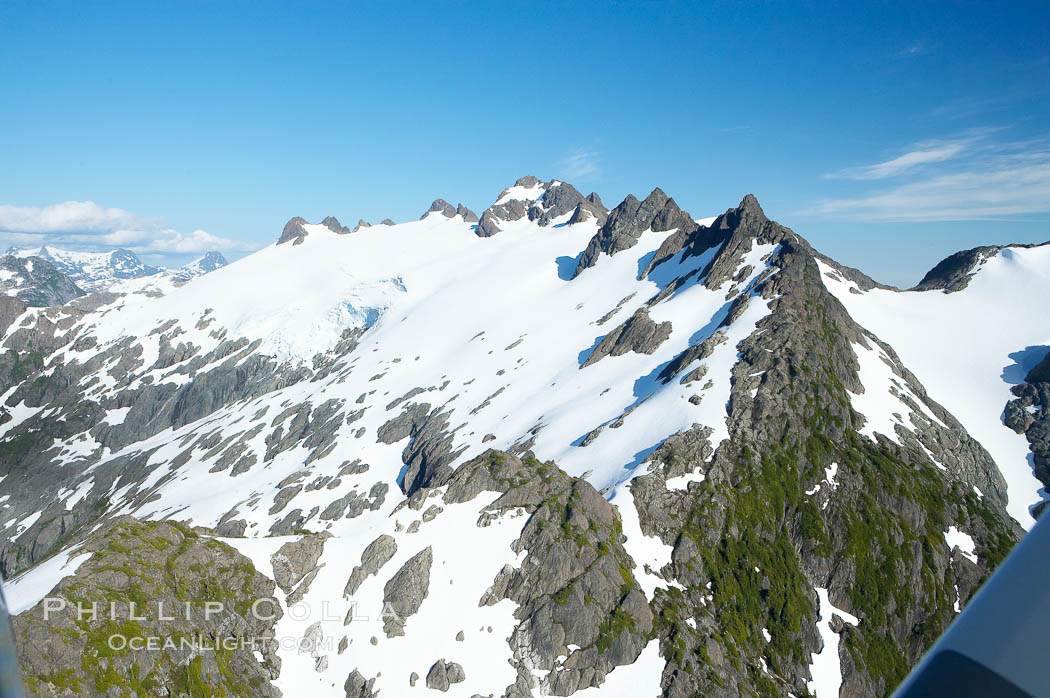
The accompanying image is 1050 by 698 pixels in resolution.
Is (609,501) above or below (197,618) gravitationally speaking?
above

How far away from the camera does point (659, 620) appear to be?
43.8 m

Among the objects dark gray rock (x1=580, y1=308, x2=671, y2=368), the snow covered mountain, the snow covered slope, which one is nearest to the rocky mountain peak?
the snow covered mountain

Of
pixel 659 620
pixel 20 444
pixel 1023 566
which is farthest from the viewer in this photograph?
pixel 20 444

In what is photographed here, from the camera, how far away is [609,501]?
53844 mm

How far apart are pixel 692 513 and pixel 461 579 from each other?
25.1m

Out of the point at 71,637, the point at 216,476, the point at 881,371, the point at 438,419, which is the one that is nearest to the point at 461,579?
the point at 71,637

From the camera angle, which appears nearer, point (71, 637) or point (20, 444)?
point (71, 637)

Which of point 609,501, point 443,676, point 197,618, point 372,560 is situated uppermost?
point 609,501

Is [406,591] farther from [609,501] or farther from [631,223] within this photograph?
[631,223]

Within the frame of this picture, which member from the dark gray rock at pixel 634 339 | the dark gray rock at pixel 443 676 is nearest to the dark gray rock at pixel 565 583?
the dark gray rock at pixel 443 676

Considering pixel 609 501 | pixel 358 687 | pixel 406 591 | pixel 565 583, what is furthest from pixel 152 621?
pixel 609 501

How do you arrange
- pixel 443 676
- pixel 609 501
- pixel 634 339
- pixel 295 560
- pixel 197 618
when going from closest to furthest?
pixel 197 618
pixel 443 676
pixel 295 560
pixel 609 501
pixel 634 339

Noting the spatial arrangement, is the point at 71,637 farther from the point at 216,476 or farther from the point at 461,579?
the point at 216,476

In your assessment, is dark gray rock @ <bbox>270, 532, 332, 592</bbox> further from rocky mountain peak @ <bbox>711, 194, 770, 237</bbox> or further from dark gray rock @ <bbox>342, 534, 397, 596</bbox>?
rocky mountain peak @ <bbox>711, 194, 770, 237</bbox>
